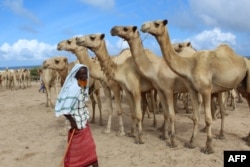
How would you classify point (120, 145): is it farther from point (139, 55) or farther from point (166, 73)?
point (139, 55)

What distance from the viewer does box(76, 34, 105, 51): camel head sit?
29.3 feet

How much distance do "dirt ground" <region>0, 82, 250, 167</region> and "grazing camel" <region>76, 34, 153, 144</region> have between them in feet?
2.73

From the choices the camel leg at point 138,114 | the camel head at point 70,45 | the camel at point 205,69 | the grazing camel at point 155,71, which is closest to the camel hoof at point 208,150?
the camel at point 205,69

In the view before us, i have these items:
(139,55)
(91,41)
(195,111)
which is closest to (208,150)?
(195,111)

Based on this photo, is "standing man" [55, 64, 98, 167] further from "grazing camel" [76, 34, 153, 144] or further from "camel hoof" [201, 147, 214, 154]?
"grazing camel" [76, 34, 153, 144]

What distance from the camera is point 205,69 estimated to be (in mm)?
7633

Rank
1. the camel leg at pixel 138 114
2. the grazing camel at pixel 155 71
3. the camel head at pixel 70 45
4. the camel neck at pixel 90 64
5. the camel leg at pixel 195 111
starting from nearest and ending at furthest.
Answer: the camel leg at pixel 195 111, the grazing camel at pixel 155 71, the camel leg at pixel 138 114, the camel neck at pixel 90 64, the camel head at pixel 70 45

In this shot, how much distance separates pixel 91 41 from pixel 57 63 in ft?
7.35

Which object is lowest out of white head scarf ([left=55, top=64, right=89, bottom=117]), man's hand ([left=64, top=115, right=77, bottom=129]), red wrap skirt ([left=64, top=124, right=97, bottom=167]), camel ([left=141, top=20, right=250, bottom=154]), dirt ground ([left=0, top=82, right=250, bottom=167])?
dirt ground ([left=0, top=82, right=250, bottom=167])

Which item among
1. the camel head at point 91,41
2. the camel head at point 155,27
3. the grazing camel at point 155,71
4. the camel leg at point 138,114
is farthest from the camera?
the camel head at point 91,41

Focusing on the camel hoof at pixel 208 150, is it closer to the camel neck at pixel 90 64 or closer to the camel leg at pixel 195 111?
the camel leg at pixel 195 111

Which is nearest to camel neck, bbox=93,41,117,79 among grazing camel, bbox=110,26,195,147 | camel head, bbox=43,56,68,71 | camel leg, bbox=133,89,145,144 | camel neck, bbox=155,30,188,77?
grazing camel, bbox=110,26,195,147

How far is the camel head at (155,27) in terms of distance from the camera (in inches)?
303

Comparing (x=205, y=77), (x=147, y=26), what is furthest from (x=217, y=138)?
(x=147, y=26)
